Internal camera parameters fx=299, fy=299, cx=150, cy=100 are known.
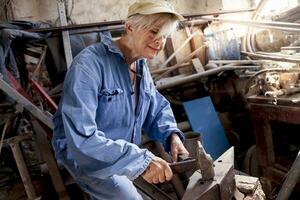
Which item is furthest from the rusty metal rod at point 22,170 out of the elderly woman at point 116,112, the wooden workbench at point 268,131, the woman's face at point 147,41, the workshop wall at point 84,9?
the wooden workbench at point 268,131

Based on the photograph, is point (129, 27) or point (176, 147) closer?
point (129, 27)

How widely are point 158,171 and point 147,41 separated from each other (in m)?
0.70

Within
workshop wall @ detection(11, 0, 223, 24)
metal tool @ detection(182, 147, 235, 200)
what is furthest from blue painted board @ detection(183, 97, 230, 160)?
metal tool @ detection(182, 147, 235, 200)

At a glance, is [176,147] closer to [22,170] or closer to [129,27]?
[129,27]

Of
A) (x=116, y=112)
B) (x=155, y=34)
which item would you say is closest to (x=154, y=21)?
(x=155, y=34)

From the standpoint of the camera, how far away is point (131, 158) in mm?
1412

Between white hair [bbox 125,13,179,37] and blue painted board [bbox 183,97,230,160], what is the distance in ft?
8.09

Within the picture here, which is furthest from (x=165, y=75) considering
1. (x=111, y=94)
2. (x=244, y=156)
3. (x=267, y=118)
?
(x=111, y=94)

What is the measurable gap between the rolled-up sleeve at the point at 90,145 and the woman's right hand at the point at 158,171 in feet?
0.09

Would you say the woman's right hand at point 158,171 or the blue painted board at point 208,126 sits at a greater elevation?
the woman's right hand at point 158,171

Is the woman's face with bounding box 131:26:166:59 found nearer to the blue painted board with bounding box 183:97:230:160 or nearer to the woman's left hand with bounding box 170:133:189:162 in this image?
the woman's left hand with bounding box 170:133:189:162

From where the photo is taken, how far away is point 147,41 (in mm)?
1645

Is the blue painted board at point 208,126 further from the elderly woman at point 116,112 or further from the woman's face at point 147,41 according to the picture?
the woman's face at point 147,41

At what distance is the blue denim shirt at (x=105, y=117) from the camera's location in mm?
1408
